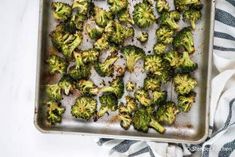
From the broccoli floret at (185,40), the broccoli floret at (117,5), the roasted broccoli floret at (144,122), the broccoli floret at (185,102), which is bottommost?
the roasted broccoli floret at (144,122)

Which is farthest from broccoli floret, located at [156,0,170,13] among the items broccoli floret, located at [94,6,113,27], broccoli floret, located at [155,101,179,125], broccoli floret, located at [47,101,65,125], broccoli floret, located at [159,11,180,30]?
broccoli floret, located at [47,101,65,125]

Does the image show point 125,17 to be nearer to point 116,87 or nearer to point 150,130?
point 116,87

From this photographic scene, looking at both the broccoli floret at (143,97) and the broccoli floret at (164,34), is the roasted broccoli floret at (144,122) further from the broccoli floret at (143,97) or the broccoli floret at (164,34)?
the broccoli floret at (164,34)

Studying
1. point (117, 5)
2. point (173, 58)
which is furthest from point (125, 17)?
point (173, 58)

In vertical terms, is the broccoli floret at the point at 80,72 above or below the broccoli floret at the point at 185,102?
above

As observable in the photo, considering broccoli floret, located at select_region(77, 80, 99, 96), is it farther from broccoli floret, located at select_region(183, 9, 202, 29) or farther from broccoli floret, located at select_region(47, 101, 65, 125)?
broccoli floret, located at select_region(183, 9, 202, 29)

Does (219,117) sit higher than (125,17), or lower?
lower

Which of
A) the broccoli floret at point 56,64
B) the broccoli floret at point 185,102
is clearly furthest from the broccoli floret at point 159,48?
the broccoli floret at point 56,64

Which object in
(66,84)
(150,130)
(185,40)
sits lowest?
(150,130)
